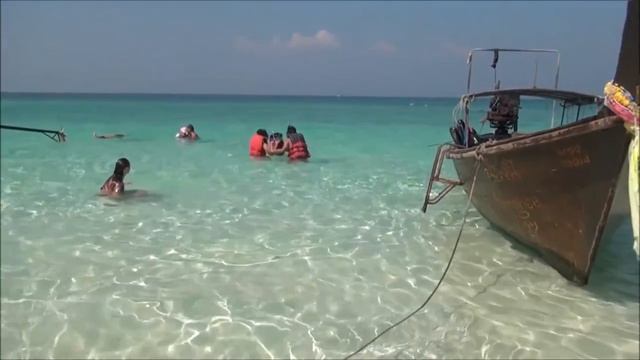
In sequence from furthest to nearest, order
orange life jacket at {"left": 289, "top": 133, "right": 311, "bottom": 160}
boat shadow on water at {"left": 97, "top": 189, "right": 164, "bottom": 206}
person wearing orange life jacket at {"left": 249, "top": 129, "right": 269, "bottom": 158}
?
person wearing orange life jacket at {"left": 249, "top": 129, "right": 269, "bottom": 158} < orange life jacket at {"left": 289, "top": 133, "right": 311, "bottom": 160} < boat shadow on water at {"left": 97, "top": 189, "right": 164, "bottom": 206}

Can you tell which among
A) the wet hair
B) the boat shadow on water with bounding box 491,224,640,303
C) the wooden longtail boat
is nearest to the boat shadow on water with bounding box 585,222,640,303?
the boat shadow on water with bounding box 491,224,640,303

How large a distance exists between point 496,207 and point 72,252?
5412mm

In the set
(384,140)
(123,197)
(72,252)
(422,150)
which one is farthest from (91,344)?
(384,140)

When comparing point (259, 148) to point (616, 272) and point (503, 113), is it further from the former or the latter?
point (616, 272)

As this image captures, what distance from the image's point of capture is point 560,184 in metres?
5.64

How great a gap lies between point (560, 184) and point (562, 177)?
101 millimetres

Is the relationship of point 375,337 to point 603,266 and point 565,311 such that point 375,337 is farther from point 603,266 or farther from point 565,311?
point 603,266

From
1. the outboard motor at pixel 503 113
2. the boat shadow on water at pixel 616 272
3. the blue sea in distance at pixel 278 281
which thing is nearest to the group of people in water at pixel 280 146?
the blue sea in distance at pixel 278 281

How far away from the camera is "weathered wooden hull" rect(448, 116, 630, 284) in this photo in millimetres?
5027

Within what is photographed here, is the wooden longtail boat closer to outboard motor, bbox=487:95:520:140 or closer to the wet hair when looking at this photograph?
outboard motor, bbox=487:95:520:140

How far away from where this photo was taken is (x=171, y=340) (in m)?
4.89

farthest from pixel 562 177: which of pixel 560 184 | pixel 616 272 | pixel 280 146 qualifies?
pixel 280 146

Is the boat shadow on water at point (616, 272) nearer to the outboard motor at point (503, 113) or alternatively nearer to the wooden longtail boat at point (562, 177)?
Result: the wooden longtail boat at point (562, 177)

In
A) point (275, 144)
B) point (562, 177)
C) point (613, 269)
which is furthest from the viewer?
point (275, 144)
